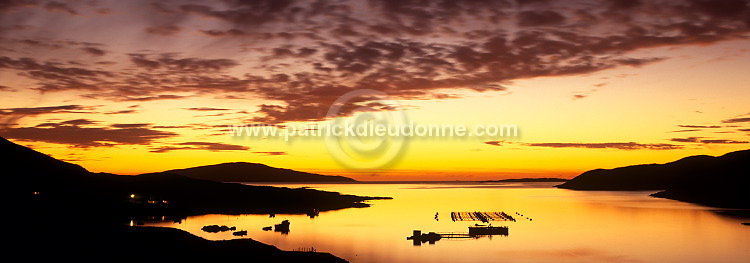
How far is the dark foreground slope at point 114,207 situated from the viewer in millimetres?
53781

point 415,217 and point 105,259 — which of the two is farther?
point 415,217

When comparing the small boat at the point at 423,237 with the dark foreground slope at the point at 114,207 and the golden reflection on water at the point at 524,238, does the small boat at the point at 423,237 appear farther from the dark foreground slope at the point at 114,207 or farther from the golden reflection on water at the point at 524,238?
the dark foreground slope at the point at 114,207

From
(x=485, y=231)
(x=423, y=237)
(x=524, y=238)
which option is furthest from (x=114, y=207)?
(x=524, y=238)

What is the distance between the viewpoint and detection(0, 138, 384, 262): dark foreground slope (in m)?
53.8

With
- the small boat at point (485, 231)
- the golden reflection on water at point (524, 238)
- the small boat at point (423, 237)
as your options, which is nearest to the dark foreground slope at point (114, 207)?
the golden reflection on water at point (524, 238)

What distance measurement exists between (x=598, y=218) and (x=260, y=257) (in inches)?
4299

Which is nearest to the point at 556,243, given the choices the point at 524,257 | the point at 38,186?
the point at 524,257

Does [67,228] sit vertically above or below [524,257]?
above

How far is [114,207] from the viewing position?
4695 inches

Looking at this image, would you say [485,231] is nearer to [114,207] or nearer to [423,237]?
[423,237]

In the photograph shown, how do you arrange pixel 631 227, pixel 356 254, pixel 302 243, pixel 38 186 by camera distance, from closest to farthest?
pixel 356 254
pixel 302 243
pixel 631 227
pixel 38 186

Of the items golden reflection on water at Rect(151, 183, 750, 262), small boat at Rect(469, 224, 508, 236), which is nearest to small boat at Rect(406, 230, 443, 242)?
golden reflection on water at Rect(151, 183, 750, 262)

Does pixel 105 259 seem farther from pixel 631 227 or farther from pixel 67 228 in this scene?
pixel 631 227

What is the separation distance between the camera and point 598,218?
458 ft
